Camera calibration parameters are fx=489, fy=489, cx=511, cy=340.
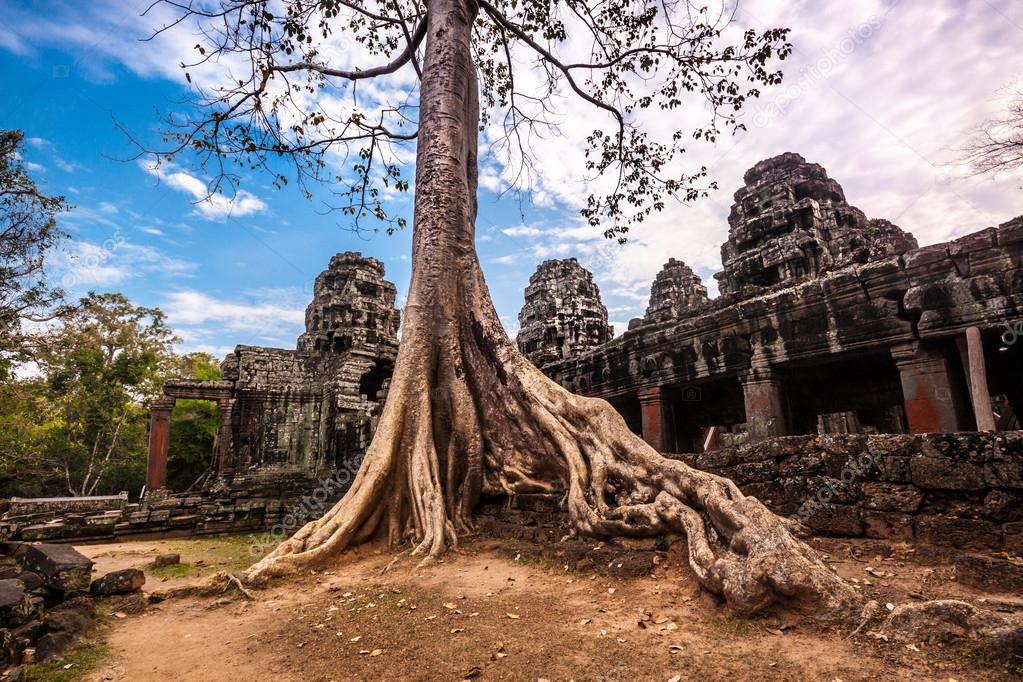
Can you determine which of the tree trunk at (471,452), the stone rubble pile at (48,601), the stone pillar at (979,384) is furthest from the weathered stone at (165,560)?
Answer: the stone pillar at (979,384)

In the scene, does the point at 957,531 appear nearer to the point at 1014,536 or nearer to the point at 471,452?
the point at 1014,536

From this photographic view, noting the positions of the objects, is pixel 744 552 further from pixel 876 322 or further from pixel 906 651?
pixel 876 322

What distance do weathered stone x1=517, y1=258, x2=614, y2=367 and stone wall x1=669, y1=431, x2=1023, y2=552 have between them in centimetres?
→ 1052

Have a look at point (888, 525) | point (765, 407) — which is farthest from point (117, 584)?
point (765, 407)

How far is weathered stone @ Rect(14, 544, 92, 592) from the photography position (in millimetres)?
3154

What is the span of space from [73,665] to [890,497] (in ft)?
14.7

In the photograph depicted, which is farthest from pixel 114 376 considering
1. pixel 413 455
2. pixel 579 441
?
pixel 579 441

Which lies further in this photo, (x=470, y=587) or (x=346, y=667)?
(x=470, y=587)

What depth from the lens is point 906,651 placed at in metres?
1.84

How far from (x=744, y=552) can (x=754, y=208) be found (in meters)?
12.2

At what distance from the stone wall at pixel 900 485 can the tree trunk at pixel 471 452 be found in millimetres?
349

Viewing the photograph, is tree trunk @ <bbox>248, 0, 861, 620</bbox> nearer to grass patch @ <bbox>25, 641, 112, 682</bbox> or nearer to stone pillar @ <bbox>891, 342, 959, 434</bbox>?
grass patch @ <bbox>25, 641, 112, 682</bbox>

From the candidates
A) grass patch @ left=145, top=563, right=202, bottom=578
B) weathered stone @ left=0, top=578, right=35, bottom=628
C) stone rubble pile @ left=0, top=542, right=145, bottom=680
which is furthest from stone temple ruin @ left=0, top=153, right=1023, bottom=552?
grass patch @ left=145, top=563, right=202, bottom=578

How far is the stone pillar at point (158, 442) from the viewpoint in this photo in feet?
45.6
